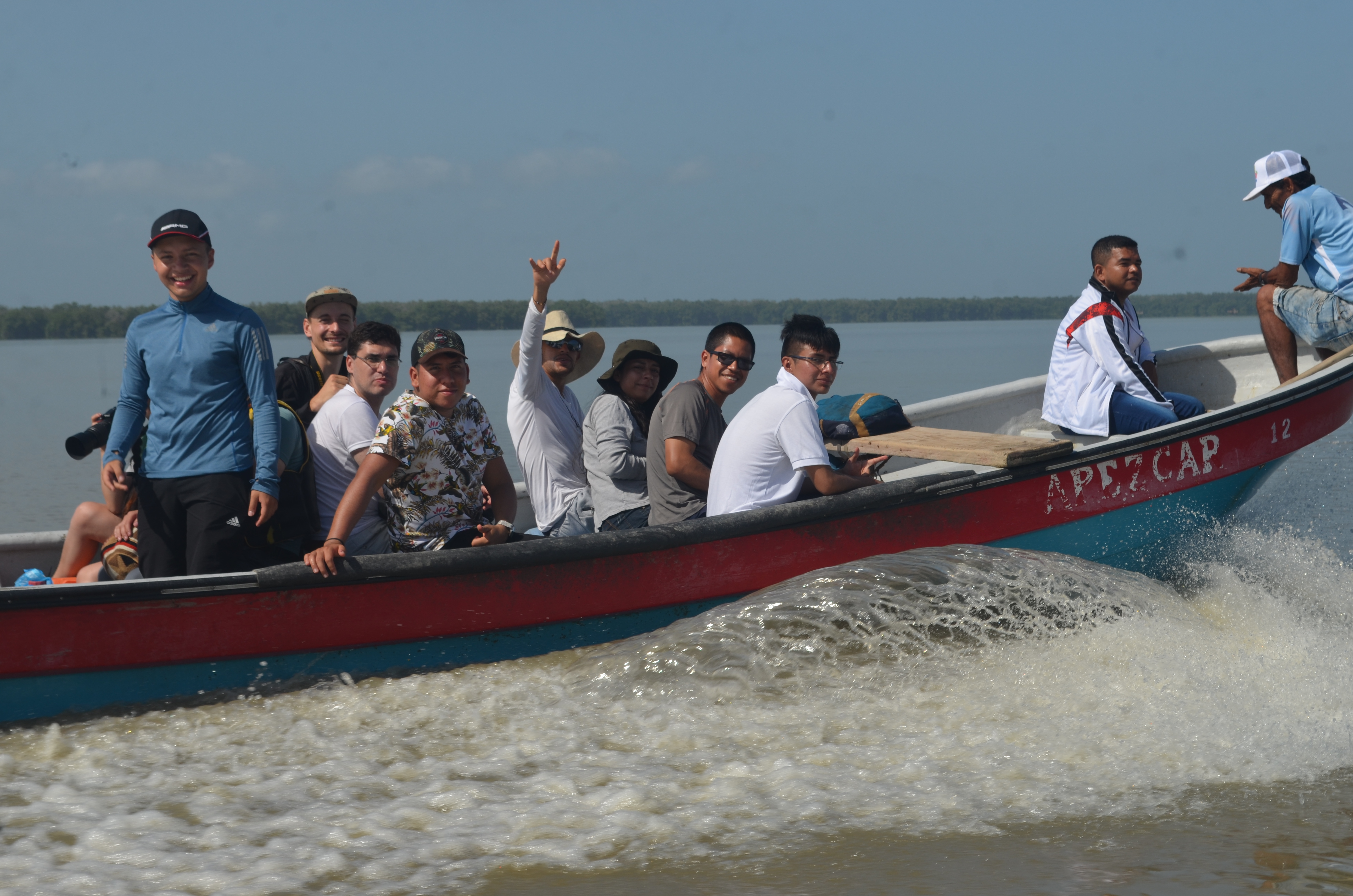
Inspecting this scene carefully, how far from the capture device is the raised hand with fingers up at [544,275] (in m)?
4.81

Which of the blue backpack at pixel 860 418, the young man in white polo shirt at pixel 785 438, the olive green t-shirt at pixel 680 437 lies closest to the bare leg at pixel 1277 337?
the blue backpack at pixel 860 418

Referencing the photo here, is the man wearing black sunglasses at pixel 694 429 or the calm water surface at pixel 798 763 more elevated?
the man wearing black sunglasses at pixel 694 429

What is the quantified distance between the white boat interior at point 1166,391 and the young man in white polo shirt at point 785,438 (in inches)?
92.1

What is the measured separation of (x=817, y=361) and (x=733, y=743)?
1.61 metres

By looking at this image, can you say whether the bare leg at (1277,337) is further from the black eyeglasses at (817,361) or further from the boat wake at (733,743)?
the black eyeglasses at (817,361)

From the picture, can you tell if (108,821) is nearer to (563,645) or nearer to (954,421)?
(563,645)

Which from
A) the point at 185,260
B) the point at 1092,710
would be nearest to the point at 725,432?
the point at 1092,710

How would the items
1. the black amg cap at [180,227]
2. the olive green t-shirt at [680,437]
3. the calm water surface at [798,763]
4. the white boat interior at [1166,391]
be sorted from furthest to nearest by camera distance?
the white boat interior at [1166,391], the olive green t-shirt at [680,437], the black amg cap at [180,227], the calm water surface at [798,763]

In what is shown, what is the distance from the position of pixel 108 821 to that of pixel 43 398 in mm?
30023

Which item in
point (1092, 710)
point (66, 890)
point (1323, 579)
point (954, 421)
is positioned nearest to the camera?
point (66, 890)

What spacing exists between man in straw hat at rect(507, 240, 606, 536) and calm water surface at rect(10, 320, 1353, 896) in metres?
0.80

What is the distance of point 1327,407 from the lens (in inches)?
238

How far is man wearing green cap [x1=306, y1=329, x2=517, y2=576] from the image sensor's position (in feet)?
13.3

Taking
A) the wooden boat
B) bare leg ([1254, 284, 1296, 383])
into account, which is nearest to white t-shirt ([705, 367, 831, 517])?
the wooden boat
